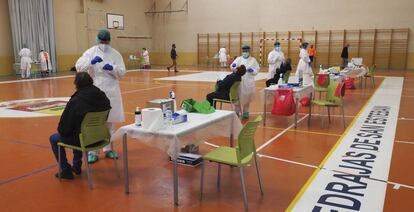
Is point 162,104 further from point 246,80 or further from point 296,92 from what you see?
point 246,80

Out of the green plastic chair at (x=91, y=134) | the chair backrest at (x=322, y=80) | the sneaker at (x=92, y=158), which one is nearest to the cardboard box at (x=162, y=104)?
the green plastic chair at (x=91, y=134)

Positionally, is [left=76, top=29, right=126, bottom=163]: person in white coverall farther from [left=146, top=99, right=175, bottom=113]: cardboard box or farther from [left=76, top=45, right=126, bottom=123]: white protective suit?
[left=146, top=99, right=175, bottom=113]: cardboard box

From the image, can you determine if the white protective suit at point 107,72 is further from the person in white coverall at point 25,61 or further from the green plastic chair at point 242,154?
the person in white coverall at point 25,61

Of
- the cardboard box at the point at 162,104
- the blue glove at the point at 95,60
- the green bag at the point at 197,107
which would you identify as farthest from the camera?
the blue glove at the point at 95,60

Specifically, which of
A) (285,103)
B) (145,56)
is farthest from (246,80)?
(145,56)

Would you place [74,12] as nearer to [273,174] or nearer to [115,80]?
[115,80]

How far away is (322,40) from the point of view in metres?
20.9

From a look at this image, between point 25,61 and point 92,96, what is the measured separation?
14.3 m

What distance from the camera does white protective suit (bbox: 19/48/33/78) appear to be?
16.0 metres

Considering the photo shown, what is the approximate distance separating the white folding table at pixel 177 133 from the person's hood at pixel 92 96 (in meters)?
0.47

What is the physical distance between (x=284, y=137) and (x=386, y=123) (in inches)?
90.0

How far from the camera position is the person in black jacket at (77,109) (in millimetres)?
3652

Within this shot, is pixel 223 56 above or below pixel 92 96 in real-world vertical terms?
above

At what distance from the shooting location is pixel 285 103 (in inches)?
247
